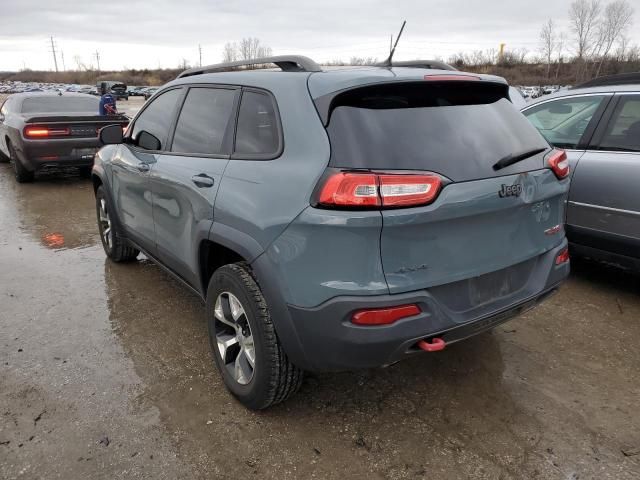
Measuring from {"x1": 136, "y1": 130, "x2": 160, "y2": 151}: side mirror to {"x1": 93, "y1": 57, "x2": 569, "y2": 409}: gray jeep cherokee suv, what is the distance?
2.48ft

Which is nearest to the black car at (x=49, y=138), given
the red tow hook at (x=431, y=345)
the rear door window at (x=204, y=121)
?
the rear door window at (x=204, y=121)

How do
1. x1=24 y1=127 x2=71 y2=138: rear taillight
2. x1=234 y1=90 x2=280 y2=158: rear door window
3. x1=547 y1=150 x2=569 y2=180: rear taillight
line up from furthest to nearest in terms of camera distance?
1. x1=24 y1=127 x2=71 y2=138: rear taillight
2. x1=547 y1=150 x2=569 y2=180: rear taillight
3. x1=234 y1=90 x2=280 y2=158: rear door window

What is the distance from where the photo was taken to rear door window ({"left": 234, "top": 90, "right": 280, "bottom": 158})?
2492 mm

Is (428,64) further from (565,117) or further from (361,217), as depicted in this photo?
(565,117)

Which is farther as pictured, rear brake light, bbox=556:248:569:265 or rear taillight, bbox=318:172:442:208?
rear brake light, bbox=556:248:569:265

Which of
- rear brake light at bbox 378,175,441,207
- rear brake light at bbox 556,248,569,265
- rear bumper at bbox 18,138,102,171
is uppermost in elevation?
rear brake light at bbox 378,175,441,207

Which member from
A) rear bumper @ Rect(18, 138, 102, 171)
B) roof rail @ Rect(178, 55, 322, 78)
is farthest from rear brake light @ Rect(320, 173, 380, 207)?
rear bumper @ Rect(18, 138, 102, 171)

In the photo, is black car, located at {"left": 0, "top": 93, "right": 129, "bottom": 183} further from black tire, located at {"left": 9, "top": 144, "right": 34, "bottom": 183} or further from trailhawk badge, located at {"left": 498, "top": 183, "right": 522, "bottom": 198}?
trailhawk badge, located at {"left": 498, "top": 183, "right": 522, "bottom": 198}

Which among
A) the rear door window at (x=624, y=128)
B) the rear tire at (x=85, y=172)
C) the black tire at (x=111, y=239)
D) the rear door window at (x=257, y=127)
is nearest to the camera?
the rear door window at (x=257, y=127)

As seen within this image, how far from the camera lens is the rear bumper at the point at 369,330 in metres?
2.12

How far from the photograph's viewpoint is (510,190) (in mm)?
2375

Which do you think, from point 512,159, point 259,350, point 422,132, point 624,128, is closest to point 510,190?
point 512,159

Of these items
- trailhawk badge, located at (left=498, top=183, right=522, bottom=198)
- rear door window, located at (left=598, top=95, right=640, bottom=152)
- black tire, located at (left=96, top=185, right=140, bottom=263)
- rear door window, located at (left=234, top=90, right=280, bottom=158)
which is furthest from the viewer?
black tire, located at (left=96, top=185, right=140, bottom=263)

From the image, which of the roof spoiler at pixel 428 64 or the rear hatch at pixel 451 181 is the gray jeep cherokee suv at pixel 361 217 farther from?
the roof spoiler at pixel 428 64
